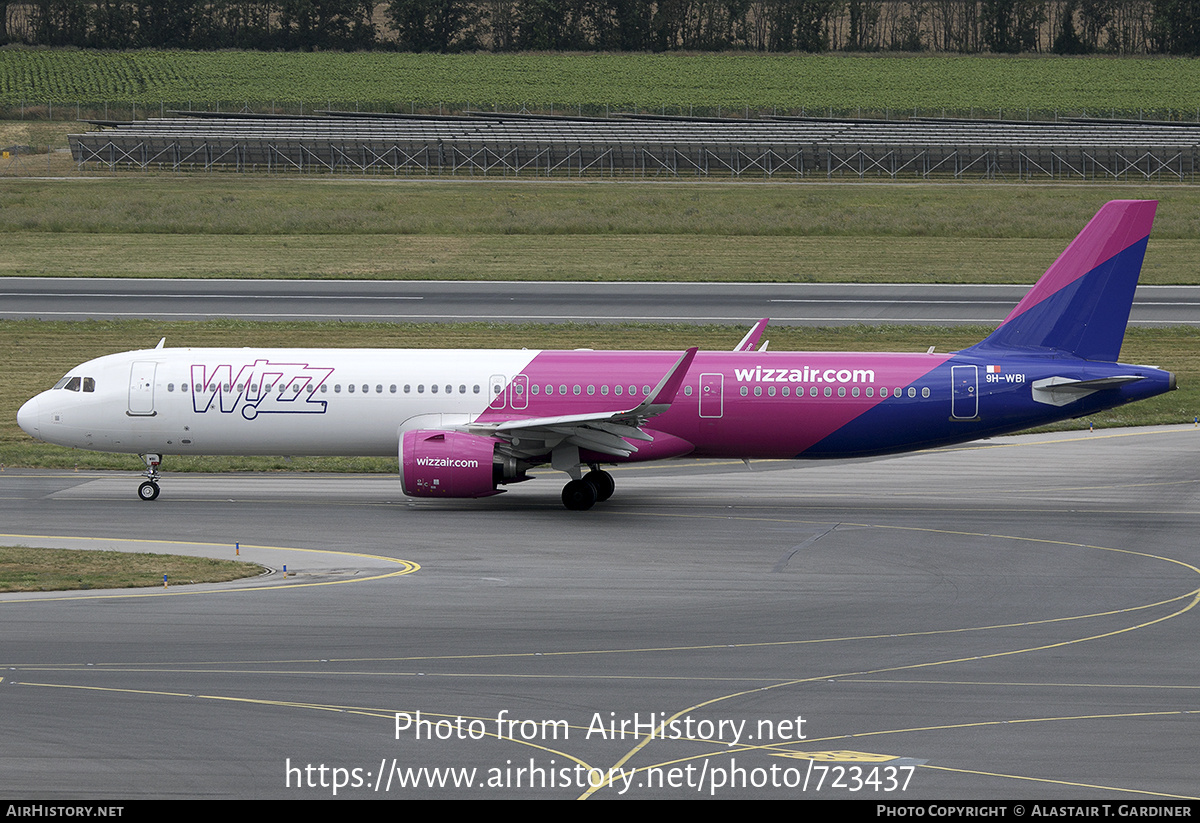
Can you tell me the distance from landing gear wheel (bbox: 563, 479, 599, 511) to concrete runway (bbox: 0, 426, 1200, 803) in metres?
0.52

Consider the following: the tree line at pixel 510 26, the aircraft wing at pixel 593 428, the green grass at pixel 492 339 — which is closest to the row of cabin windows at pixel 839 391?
the aircraft wing at pixel 593 428

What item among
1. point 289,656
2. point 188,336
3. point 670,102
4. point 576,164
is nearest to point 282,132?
point 576,164

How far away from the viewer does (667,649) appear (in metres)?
21.3

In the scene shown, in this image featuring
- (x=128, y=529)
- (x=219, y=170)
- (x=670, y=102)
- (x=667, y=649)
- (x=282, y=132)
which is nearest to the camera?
(x=667, y=649)

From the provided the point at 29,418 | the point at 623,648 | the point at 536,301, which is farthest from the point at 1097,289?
the point at 536,301

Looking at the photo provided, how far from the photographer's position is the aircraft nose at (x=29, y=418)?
33.8 m

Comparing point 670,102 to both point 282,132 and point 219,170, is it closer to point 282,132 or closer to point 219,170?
point 282,132

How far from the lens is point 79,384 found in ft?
112

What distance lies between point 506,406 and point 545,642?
1246 centimetres

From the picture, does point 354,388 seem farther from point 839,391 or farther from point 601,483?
point 839,391

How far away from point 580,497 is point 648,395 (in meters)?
3.11

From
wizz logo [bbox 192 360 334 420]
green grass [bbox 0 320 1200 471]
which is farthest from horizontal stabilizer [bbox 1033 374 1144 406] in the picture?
wizz logo [bbox 192 360 334 420]

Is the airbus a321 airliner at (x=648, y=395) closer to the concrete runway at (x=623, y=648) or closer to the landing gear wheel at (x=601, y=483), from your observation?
the landing gear wheel at (x=601, y=483)

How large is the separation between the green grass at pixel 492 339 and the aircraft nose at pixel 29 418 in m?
12.2
